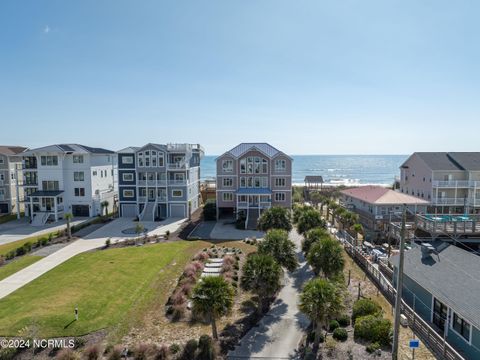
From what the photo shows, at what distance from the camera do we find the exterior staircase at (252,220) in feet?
133

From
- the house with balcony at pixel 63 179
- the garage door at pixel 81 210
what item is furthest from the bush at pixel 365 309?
the garage door at pixel 81 210

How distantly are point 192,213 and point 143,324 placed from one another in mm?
32005

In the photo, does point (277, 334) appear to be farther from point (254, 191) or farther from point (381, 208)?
point (254, 191)

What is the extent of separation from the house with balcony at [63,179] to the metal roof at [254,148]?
2094cm

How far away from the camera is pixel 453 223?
30.2 meters

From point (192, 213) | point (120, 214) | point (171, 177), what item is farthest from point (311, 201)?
point (120, 214)

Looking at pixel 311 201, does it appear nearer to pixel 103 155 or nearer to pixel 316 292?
pixel 103 155

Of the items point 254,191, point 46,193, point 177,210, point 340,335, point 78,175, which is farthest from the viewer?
point 177,210

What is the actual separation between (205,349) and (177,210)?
108ft

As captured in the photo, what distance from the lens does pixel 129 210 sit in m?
47.3

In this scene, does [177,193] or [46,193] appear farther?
[177,193]

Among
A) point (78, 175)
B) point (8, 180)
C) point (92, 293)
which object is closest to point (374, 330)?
point (92, 293)

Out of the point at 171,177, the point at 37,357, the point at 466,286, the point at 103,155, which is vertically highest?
the point at 103,155

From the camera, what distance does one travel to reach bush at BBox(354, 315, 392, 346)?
15.9m
